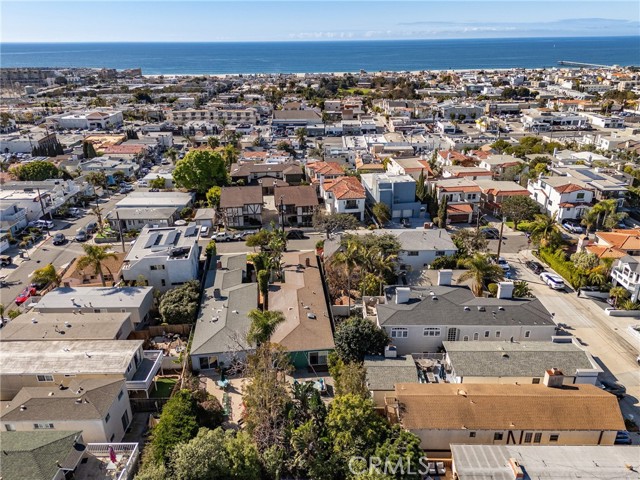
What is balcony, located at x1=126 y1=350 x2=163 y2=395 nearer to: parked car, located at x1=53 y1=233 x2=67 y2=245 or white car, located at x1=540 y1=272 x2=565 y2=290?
parked car, located at x1=53 y1=233 x2=67 y2=245

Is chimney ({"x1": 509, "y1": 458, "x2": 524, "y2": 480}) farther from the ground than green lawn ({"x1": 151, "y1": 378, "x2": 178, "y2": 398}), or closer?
farther from the ground

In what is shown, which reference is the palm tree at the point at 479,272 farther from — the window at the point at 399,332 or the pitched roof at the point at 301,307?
the pitched roof at the point at 301,307


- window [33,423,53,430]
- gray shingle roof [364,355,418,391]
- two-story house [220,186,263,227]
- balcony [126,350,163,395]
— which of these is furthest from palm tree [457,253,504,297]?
window [33,423,53,430]

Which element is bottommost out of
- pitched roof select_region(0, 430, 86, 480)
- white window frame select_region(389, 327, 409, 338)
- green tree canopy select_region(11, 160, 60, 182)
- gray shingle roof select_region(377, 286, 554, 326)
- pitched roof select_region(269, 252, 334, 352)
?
pitched roof select_region(269, 252, 334, 352)

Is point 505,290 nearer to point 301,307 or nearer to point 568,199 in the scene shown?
point 301,307

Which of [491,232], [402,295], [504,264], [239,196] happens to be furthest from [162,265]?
[491,232]

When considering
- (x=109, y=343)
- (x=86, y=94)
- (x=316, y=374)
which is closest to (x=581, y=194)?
(x=316, y=374)

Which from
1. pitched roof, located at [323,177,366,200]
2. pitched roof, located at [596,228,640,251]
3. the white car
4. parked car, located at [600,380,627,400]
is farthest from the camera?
pitched roof, located at [323,177,366,200]
